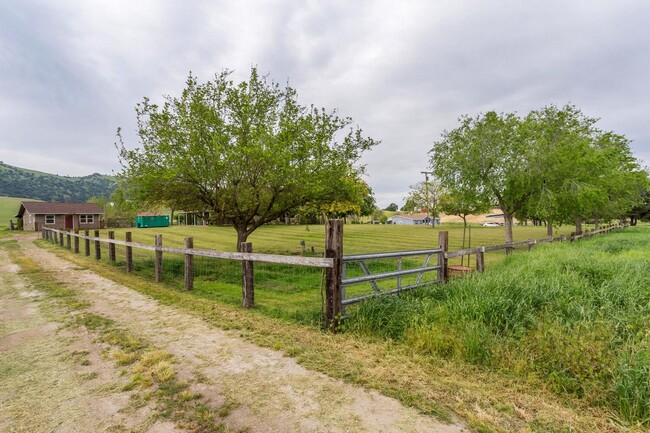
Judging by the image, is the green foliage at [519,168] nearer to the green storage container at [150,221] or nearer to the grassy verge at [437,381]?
the grassy verge at [437,381]

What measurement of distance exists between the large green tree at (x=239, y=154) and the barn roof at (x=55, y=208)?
45022mm

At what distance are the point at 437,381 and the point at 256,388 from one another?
6.77 ft

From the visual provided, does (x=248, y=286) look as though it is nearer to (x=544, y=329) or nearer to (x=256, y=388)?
(x=256, y=388)

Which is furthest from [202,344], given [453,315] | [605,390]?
[605,390]

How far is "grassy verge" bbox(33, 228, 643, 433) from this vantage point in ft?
9.68

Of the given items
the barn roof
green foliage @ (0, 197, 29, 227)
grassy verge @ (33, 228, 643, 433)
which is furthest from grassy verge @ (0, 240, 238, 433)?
green foliage @ (0, 197, 29, 227)

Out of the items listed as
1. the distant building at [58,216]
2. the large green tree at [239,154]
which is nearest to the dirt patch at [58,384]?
the large green tree at [239,154]

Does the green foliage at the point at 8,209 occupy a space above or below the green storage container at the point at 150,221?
above

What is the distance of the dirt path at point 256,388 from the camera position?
2875mm

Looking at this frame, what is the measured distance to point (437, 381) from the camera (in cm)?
362

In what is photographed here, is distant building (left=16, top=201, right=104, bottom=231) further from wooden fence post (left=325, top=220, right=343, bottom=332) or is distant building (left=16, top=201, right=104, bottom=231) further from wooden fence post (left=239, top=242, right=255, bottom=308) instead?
wooden fence post (left=325, top=220, right=343, bottom=332)

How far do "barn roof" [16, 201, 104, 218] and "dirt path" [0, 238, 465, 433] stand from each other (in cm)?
5113

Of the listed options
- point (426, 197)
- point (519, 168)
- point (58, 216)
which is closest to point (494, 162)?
point (519, 168)

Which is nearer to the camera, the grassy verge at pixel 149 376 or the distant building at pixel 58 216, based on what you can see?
the grassy verge at pixel 149 376
